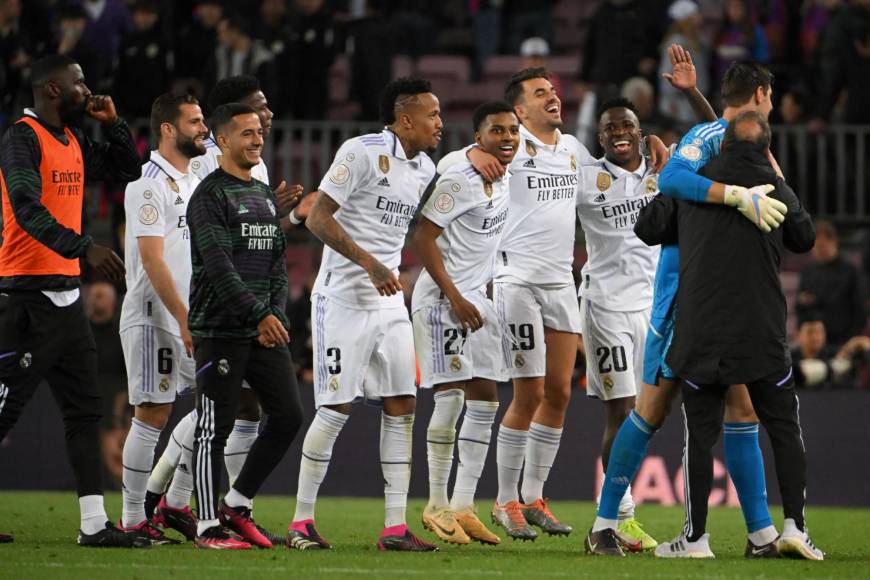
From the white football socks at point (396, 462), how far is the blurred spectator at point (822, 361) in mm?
5949

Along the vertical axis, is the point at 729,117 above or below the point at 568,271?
above

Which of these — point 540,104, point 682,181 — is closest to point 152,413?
point 540,104

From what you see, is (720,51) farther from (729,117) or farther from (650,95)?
(729,117)

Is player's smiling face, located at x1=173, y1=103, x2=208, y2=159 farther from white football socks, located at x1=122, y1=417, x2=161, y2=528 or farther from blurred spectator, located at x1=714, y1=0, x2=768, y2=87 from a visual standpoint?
blurred spectator, located at x1=714, y1=0, x2=768, y2=87

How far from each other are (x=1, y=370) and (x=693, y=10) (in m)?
11.1

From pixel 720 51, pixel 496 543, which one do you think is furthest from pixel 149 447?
pixel 720 51

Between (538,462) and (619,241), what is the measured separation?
155 cm

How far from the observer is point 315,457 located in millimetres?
→ 8625

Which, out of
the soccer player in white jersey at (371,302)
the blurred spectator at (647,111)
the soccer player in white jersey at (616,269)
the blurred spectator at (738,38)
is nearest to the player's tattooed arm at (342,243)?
the soccer player in white jersey at (371,302)

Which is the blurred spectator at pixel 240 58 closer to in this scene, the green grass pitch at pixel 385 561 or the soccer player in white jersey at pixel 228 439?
the soccer player in white jersey at pixel 228 439

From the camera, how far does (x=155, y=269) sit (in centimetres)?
910

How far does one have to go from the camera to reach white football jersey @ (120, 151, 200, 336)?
30.2 ft

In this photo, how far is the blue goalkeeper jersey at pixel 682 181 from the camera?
7816 mm

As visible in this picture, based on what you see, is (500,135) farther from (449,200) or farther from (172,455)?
(172,455)
